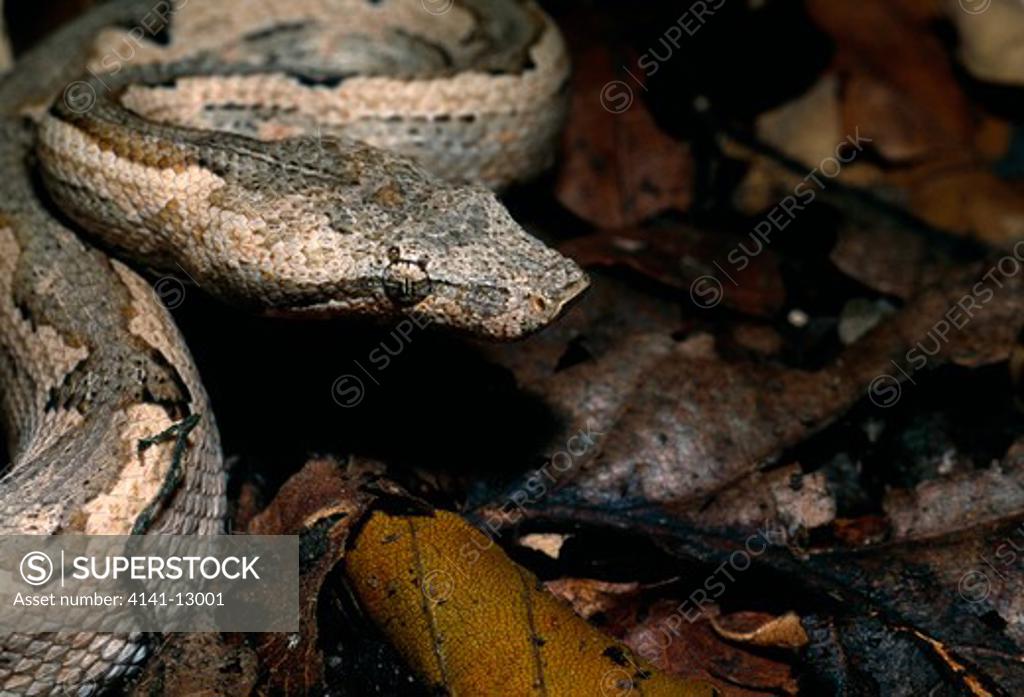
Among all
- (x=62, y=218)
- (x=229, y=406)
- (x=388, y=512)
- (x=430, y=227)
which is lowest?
(x=229, y=406)

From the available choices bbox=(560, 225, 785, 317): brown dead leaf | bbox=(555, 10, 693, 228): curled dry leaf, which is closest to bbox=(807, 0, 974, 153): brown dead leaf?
bbox=(555, 10, 693, 228): curled dry leaf

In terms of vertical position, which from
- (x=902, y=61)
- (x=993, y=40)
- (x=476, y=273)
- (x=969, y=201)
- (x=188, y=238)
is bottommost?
(x=969, y=201)

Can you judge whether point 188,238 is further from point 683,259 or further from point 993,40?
→ point 993,40

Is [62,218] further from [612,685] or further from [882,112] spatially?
[882,112]

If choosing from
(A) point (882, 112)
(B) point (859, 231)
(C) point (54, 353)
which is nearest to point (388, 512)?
(C) point (54, 353)

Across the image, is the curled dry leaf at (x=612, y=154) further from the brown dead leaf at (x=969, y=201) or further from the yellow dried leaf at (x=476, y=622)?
the yellow dried leaf at (x=476, y=622)

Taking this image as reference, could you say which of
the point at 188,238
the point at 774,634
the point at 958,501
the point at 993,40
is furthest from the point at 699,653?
the point at 993,40
